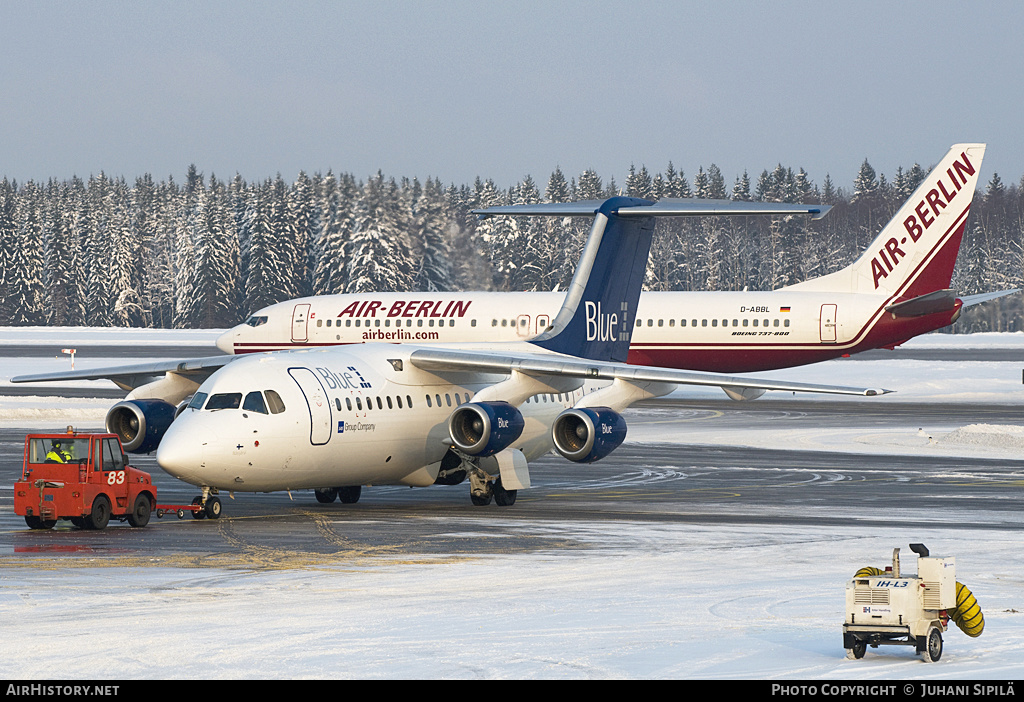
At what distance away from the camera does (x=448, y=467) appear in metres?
29.3

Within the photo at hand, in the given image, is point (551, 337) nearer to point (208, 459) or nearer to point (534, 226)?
point (208, 459)

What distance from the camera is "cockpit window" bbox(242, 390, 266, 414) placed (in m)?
25.2

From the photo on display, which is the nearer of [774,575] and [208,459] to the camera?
[774,575]

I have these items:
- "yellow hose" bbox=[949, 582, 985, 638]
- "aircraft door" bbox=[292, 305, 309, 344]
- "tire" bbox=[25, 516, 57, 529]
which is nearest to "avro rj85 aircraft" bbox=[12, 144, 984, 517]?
"tire" bbox=[25, 516, 57, 529]

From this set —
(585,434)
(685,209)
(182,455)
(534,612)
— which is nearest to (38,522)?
(182,455)

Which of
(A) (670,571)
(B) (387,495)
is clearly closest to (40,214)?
(B) (387,495)

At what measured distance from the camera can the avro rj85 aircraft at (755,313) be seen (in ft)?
179

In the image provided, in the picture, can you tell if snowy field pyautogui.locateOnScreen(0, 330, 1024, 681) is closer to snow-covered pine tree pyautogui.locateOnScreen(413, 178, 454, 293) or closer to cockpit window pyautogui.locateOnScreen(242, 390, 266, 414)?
cockpit window pyautogui.locateOnScreen(242, 390, 266, 414)

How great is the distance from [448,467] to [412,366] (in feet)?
7.23

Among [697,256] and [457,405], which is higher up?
[697,256]

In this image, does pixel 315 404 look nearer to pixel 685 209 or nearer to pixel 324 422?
pixel 324 422

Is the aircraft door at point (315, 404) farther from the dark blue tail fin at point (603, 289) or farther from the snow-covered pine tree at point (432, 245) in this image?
the snow-covered pine tree at point (432, 245)

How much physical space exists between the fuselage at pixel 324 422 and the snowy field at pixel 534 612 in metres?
2.69
